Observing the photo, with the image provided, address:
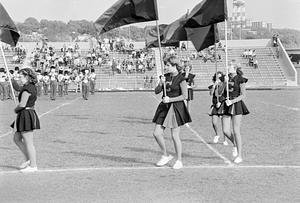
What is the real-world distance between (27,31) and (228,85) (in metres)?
67.2

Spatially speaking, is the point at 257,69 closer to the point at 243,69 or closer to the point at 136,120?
the point at 243,69

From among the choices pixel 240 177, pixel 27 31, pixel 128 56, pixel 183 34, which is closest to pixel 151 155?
pixel 240 177

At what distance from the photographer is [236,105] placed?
9461mm

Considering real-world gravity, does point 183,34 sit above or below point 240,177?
above

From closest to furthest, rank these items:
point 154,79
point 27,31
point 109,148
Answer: point 109,148, point 154,79, point 27,31

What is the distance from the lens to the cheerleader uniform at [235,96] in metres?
9.45

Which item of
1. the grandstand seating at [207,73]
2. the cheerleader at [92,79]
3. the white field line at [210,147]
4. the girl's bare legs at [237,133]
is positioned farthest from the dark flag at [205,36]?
the grandstand seating at [207,73]

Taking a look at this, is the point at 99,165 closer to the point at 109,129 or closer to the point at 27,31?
the point at 109,129

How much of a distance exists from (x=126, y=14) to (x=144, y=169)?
9.26 ft

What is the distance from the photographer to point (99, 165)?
894cm

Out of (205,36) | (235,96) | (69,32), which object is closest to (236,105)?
(235,96)

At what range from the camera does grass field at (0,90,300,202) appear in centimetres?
671

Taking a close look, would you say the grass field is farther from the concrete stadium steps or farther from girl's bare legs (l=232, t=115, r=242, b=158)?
the concrete stadium steps

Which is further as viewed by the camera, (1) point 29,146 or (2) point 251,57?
(2) point 251,57
